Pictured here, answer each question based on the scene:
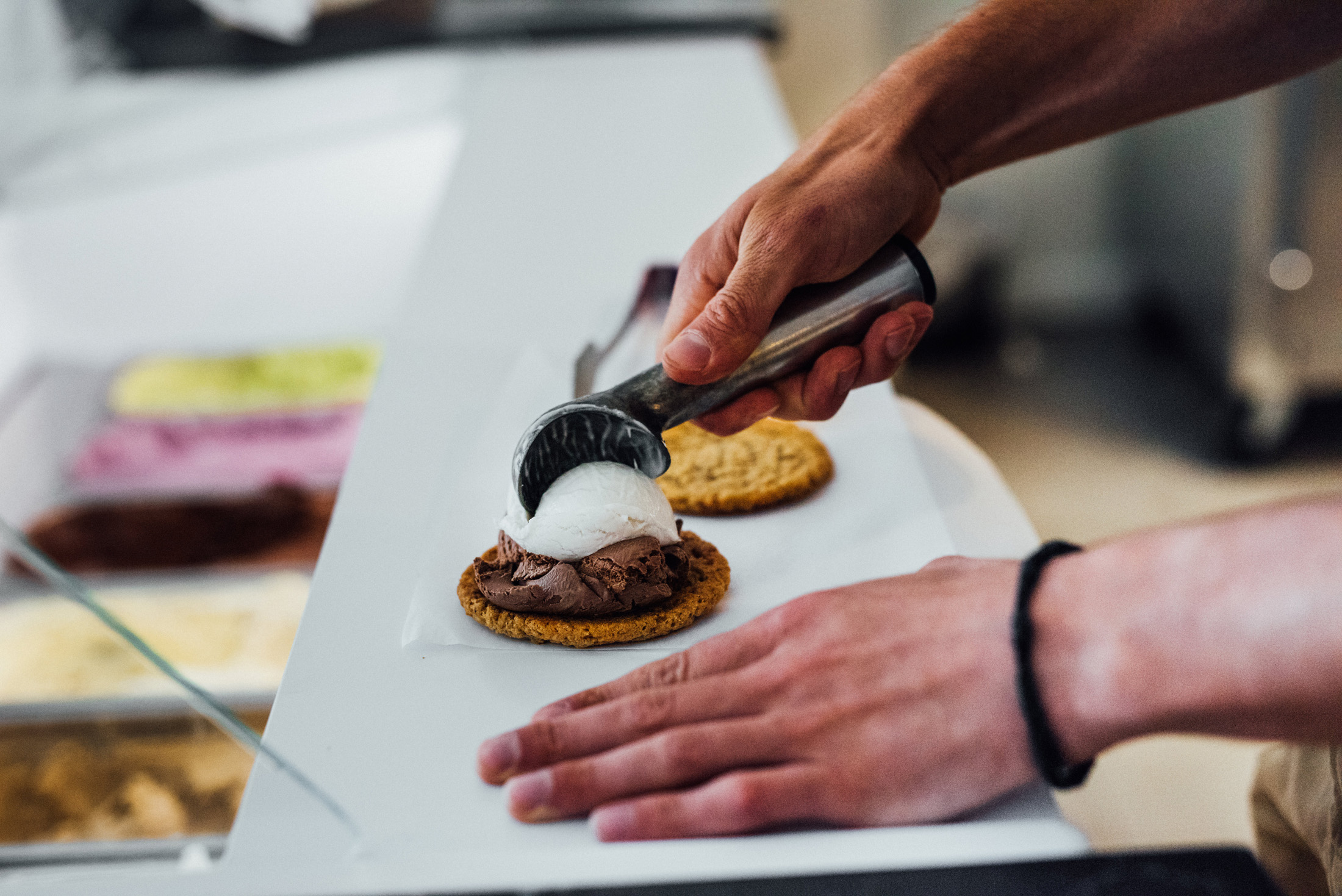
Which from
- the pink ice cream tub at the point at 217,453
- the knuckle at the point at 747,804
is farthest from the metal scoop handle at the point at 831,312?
the pink ice cream tub at the point at 217,453

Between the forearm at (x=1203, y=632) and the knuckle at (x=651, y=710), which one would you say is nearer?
the forearm at (x=1203, y=632)

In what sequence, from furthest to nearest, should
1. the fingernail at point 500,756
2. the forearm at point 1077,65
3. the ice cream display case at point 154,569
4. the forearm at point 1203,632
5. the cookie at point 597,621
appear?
the ice cream display case at point 154,569 → the forearm at point 1077,65 → the cookie at point 597,621 → the fingernail at point 500,756 → the forearm at point 1203,632

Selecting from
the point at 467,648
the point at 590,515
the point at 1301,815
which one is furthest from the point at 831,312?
the point at 1301,815

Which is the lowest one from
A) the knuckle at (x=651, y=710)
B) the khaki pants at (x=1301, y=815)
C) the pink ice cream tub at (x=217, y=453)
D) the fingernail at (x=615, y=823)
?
the khaki pants at (x=1301, y=815)

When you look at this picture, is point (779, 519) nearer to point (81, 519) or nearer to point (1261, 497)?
point (81, 519)

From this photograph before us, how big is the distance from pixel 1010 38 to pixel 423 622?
756 mm

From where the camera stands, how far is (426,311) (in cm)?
126

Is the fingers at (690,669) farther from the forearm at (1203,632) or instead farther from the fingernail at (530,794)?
the forearm at (1203,632)

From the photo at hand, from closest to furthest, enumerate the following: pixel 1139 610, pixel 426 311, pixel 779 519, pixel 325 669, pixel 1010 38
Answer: pixel 1139 610
pixel 325 669
pixel 779 519
pixel 1010 38
pixel 426 311

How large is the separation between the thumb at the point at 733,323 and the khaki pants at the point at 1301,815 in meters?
0.56

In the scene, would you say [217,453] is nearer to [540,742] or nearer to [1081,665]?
[540,742]

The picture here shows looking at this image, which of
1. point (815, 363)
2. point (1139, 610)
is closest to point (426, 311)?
point (815, 363)

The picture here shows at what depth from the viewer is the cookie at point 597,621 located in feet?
2.43

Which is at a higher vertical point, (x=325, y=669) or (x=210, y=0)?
(x=210, y=0)
